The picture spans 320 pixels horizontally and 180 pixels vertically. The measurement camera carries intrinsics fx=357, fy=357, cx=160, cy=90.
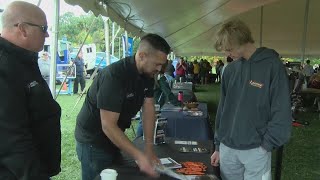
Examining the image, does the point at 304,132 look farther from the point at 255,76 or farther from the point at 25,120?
the point at 25,120

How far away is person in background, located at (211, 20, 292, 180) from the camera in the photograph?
1857 millimetres

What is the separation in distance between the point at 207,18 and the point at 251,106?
8.43 metres

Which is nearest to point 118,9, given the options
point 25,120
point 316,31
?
point 25,120

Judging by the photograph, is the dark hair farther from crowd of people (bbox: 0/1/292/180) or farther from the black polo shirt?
the black polo shirt

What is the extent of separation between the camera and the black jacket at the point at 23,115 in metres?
1.24

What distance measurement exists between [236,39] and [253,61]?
16 centimetres

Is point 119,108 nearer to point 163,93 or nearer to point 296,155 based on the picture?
point 163,93

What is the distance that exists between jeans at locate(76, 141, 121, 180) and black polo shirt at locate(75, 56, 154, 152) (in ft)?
0.10

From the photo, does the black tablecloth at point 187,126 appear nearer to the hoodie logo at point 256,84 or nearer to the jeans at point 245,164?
the jeans at point 245,164

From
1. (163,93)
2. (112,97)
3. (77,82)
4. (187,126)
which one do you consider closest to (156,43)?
(112,97)

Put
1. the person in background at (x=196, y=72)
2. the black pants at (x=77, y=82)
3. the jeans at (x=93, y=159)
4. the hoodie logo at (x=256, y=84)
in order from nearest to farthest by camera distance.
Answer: the hoodie logo at (x=256, y=84) → the jeans at (x=93, y=159) → the black pants at (x=77, y=82) → the person in background at (x=196, y=72)

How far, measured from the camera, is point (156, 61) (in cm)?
188

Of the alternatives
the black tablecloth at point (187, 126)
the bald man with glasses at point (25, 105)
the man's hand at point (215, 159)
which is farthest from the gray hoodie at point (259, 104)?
the black tablecloth at point (187, 126)

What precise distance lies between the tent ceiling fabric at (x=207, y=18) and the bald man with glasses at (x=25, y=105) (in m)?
1.18
